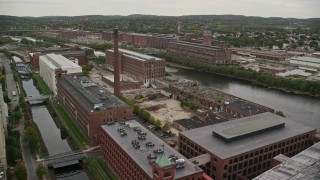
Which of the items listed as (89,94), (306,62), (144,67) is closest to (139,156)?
(89,94)

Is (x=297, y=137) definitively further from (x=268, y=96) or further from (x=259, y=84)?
(x=259, y=84)

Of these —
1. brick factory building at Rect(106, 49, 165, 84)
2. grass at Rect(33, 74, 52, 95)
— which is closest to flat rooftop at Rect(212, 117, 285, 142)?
brick factory building at Rect(106, 49, 165, 84)

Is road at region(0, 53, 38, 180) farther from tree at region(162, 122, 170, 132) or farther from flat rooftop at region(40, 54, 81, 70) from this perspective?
tree at region(162, 122, 170, 132)

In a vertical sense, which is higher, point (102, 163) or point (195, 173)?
point (195, 173)

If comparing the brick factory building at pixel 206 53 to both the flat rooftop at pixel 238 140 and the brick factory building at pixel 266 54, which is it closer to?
the brick factory building at pixel 266 54

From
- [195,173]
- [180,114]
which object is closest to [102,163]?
[195,173]

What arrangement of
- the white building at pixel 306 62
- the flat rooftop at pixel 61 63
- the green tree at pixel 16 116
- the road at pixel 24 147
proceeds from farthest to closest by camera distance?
the white building at pixel 306 62 → the flat rooftop at pixel 61 63 → the green tree at pixel 16 116 → the road at pixel 24 147

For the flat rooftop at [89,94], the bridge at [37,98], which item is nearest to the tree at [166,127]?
the flat rooftop at [89,94]
